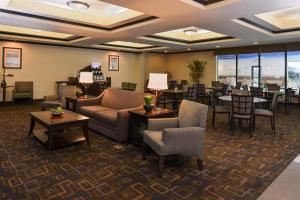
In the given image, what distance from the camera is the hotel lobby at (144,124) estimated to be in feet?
8.67

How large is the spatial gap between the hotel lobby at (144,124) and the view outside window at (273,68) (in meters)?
0.09

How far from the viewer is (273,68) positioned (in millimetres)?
10016

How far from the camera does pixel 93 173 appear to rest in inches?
114

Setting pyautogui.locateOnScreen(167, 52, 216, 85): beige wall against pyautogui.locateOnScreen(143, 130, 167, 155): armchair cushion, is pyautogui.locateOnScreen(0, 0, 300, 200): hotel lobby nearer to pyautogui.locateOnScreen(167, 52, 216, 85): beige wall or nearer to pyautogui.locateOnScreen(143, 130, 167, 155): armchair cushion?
pyautogui.locateOnScreen(143, 130, 167, 155): armchair cushion

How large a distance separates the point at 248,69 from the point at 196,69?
261 cm

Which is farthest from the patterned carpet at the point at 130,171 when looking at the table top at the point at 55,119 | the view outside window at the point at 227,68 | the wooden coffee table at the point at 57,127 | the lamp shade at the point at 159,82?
the view outside window at the point at 227,68

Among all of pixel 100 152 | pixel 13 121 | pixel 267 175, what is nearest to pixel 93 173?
pixel 100 152

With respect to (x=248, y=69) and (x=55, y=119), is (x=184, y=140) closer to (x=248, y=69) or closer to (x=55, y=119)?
(x=55, y=119)

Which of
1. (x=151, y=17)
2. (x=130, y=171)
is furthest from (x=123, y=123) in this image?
(x=151, y=17)

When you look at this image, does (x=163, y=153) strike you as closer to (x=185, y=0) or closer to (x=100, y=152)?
(x=100, y=152)

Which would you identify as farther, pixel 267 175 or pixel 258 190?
pixel 267 175

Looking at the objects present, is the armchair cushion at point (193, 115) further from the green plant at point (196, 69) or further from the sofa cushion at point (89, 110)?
the green plant at point (196, 69)

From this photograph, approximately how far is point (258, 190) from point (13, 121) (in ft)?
19.1

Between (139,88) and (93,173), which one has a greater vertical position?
(139,88)
